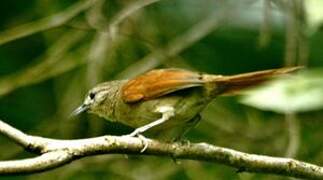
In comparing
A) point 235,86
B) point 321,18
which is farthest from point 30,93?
point 321,18

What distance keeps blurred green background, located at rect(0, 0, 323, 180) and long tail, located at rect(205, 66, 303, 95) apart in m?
1.03

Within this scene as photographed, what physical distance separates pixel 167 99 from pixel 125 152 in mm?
1169

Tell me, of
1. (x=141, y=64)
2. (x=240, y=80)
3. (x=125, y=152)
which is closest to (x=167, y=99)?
(x=240, y=80)

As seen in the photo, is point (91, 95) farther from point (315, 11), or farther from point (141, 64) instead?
point (315, 11)

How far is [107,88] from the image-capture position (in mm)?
4500

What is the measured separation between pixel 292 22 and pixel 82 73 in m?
2.05

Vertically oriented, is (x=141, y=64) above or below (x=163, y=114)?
above

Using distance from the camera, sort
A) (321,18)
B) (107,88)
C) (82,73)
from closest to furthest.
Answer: (321,18) < (107,88) < (82,73)

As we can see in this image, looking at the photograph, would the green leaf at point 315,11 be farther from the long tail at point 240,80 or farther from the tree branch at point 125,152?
the long tail at point 240,80

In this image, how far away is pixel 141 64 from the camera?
210 inches

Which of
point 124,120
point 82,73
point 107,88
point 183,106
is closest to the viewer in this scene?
point 183,106

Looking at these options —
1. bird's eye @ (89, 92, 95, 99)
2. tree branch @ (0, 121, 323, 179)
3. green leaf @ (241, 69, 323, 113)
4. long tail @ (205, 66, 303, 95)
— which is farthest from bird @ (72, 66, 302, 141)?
green leaf @ (241, 69, 323, 113)

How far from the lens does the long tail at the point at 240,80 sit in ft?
10.2

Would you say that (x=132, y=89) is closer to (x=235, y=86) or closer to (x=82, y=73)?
(x=235, y=86)
